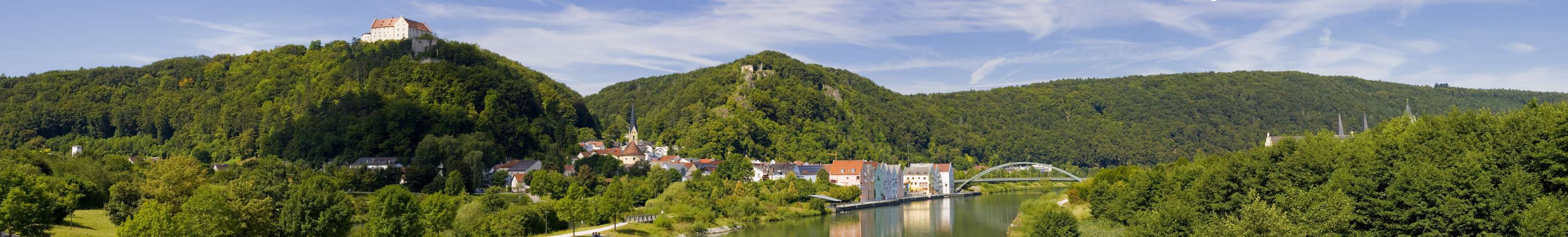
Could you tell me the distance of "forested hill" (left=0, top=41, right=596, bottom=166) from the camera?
90500mm

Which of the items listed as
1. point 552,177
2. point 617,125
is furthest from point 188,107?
point 552,177

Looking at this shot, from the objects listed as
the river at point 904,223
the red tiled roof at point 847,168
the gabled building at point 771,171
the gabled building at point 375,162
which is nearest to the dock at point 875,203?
the river at point 904,223

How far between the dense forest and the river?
15658 millimetres

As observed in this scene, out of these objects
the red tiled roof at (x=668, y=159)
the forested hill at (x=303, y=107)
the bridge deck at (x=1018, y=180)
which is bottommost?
the bridge deck at (x=1018, y=180)

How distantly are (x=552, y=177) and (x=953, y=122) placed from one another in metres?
111

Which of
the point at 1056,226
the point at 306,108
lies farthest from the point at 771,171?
the point at 1056,226

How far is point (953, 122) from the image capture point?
173 meters

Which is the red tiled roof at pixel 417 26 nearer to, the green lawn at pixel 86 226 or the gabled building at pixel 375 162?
the gabled building at pixel 375 162

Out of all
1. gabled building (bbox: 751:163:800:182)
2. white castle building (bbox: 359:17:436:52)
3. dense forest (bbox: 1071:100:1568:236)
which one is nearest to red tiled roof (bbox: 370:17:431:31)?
white castle building (bbox: 359:17:436:52)

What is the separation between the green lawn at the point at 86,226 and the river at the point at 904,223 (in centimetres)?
2272

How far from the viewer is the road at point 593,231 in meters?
44.4

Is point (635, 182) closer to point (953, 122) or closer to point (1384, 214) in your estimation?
point (1384, 214)

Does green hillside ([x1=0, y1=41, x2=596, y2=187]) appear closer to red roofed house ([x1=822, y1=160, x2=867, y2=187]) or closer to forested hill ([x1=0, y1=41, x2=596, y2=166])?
forested hill ([x1=0, y1=41, x2=596, y2=166])

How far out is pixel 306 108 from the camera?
98.4 meters
